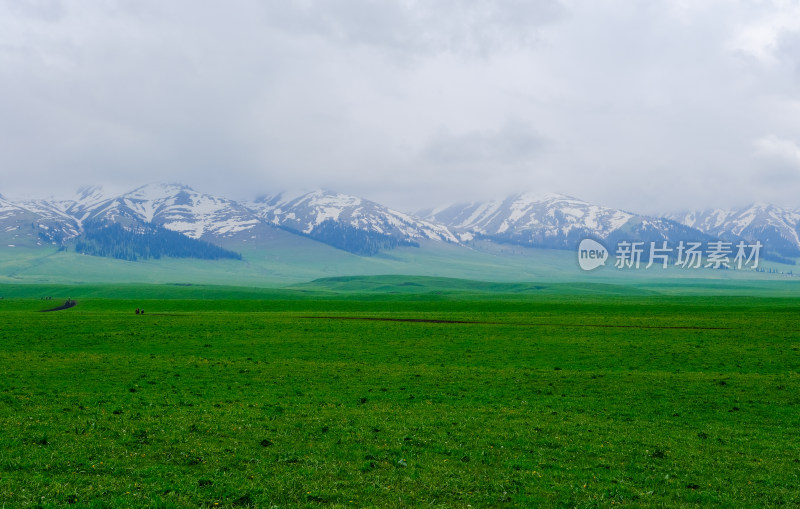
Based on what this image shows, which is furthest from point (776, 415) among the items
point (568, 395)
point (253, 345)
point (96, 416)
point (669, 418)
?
point (253, 345)

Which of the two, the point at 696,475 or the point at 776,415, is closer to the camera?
the point at 696,475

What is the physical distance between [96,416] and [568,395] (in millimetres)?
24921

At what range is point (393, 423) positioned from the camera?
23.8 meters

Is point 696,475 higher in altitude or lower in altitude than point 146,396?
higher

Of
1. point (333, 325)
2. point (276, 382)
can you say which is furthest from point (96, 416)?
point (333, 325)

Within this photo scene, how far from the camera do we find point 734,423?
1007 inches

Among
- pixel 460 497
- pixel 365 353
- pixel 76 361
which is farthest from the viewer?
pixel 365 353

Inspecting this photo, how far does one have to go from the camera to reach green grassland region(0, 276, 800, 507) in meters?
15.8

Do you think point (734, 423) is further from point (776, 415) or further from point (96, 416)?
point (96, 416)

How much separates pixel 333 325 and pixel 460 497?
177 feet

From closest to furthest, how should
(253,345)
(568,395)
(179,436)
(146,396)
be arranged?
1. (179,436)
2. (146,396)
3. (568,395)
4. (253,345)

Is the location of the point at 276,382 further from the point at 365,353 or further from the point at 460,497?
the point at 460,497

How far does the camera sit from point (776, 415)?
27062mm

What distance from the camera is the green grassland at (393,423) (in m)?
15.8
